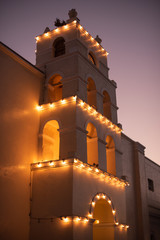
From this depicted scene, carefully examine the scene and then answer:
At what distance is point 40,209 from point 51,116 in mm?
4991

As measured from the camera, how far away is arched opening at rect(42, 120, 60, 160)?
52.1 feet

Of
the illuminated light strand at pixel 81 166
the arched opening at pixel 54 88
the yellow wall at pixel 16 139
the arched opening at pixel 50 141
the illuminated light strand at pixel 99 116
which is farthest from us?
the arched opening at pixel 54 88

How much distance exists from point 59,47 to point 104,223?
11.3m

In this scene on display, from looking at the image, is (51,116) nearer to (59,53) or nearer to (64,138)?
(64,138)

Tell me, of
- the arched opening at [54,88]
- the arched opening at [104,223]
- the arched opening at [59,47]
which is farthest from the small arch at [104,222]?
the arched opening at [59,47]

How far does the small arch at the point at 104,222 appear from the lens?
1538 centimetres

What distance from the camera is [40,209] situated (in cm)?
1347

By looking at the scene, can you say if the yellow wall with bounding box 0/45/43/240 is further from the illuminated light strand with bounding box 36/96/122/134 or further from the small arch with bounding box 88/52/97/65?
the small arch with bounding box 88/52/97/65

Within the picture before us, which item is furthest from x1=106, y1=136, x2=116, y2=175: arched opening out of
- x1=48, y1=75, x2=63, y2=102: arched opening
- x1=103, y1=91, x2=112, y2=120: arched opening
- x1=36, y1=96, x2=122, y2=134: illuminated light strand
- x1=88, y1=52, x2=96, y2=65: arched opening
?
x1=88, y1=52, x2=96, y2=65: arched opening

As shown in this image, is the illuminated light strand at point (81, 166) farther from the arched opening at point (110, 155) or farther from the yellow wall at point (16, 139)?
the arched opening at point (110, 155)

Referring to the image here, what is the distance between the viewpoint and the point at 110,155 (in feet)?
58.5

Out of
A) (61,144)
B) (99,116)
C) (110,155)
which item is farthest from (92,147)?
(61,144)

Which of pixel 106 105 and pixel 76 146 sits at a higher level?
pixel 106 105

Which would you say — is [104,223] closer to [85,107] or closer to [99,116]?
[99,116]
